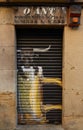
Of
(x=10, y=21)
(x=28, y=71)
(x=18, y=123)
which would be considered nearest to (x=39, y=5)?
(x=10, y=21)

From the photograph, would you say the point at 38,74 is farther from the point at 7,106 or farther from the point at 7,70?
the point at 7,106

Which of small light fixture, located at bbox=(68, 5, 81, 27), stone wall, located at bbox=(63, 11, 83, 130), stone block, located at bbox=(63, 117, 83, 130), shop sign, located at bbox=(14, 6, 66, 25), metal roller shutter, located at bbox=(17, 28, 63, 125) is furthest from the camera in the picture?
metal roller shutter, located at bbox=(17, 28, 63, 125)

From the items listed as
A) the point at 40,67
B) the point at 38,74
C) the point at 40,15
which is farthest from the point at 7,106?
the point at 40,15

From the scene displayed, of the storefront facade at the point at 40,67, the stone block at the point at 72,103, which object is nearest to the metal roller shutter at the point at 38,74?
the storefront facade at the point at 40,67

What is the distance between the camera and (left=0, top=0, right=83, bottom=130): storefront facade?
6371 millimetres

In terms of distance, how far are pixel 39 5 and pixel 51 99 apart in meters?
2.45

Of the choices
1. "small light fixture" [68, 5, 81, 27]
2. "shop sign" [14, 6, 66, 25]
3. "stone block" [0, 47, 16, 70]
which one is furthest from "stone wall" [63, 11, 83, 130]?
"stone block" [0, 47, 16, 70]

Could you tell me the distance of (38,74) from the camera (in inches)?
270

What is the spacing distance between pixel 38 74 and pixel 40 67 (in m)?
0.19

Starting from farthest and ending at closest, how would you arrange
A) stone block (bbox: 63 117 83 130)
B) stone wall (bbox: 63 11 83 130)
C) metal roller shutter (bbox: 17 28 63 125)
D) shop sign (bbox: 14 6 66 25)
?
1. metal roller shutter (bbox: 17 28 63 125)
2. stone block (bbox: 63 117 83 130)
3. stone wall (bbox: 63 11 83 130)
4. shop sign (bbox: 14 6 66 25)

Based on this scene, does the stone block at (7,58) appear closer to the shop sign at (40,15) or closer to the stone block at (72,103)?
the shop sign at (40,15)

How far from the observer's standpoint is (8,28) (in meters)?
6.38

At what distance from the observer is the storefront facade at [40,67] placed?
20.9 feet

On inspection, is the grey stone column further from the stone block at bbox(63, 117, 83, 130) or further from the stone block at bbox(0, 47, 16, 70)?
the stone block at bbox(63, 117, 83, 130)
